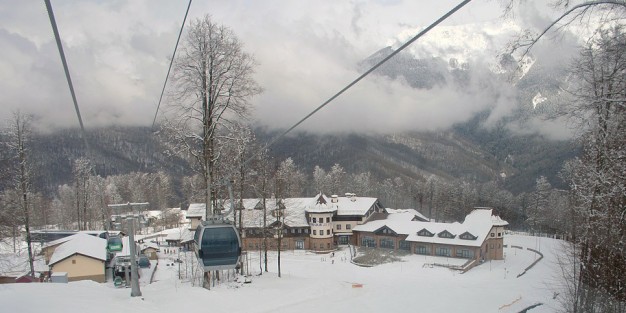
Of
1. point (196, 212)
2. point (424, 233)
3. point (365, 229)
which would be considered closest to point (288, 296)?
point (424, 233)

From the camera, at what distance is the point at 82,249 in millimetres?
34219

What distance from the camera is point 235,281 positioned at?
872 inches

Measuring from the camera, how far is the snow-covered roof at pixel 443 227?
1873 inches

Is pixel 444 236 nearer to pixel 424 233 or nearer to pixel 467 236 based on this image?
pixel 424 233

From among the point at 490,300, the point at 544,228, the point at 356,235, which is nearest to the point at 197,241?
the point at 490,300

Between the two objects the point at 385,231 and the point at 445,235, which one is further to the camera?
the point at 385,231

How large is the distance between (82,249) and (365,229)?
35.1 m

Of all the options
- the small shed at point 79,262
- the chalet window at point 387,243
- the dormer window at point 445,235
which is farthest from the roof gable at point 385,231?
the small shed at point 79,262

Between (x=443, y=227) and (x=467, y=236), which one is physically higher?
(x=443, y=227)

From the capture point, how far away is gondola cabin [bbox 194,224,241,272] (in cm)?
1248

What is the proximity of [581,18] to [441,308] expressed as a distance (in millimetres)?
16686

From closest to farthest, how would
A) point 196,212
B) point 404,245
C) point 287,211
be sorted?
1. point 287,211
2. point 404,245
3. point 196,212

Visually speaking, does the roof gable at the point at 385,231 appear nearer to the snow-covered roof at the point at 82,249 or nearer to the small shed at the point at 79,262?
the snow-covered roof at the point at 82,249

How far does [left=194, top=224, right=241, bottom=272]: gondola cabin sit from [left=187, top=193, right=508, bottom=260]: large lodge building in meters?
32.3
